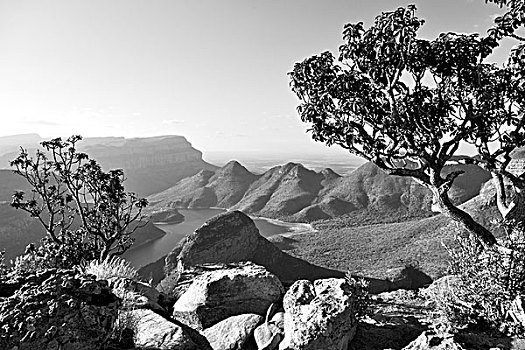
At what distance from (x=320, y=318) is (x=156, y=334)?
7.57 feet

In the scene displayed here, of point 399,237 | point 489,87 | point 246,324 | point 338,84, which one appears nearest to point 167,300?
point 246,324

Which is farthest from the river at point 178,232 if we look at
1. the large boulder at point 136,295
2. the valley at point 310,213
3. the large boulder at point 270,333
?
the large boulder at point 270,333

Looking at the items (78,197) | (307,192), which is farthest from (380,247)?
(307,192)

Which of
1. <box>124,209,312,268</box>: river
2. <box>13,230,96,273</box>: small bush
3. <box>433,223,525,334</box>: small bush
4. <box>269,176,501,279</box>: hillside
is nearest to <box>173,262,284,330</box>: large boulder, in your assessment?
<box>433,223,525,334</box>: small bush

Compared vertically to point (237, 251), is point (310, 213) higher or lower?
lower

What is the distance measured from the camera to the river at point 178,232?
223ft

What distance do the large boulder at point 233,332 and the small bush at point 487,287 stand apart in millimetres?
3292

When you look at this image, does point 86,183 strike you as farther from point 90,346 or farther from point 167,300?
point 90,346

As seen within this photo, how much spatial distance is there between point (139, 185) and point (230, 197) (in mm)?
57261

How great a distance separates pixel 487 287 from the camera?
599 cm

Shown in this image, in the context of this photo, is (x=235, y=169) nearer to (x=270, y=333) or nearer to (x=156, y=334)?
(x=270, y=333)

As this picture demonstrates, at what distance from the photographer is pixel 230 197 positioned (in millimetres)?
131500

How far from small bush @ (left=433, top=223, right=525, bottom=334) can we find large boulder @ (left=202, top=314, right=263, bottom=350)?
10.8ft

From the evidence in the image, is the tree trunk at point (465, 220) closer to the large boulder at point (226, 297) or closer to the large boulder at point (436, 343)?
the large boulder at point (436, 343)
